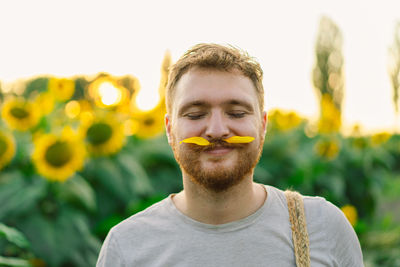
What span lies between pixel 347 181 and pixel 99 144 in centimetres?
415

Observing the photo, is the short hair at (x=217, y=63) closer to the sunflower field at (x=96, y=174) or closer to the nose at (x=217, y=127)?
the nose at (x=217, y=127)

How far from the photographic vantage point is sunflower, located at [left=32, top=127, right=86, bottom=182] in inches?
133

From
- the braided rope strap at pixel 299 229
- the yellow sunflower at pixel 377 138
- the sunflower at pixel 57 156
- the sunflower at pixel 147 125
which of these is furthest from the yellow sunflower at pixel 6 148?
the yellow sunflower at pixel 377 138

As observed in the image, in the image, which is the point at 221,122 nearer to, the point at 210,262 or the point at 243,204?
the point at 243,204

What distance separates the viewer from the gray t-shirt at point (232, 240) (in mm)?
1468

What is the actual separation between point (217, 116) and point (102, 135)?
2.69 m

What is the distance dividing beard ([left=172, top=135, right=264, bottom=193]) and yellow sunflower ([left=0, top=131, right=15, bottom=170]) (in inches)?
95.2

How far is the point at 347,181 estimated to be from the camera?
662 centimetres

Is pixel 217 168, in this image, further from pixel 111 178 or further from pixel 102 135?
pixel 102 135

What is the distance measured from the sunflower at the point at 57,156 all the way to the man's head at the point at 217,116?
2.07m

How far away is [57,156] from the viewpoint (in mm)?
3395

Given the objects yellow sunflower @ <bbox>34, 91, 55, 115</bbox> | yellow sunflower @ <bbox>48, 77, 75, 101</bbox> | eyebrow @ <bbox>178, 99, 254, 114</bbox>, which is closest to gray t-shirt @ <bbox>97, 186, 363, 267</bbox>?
eyebrow @ <bbox>178, 99, 254, 114</bbox>

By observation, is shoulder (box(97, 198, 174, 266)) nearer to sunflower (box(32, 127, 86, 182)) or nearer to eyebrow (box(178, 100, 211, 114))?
eyebrow (box(178, 100, 211, 114))

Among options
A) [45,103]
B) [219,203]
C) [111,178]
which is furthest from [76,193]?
[219,203]
